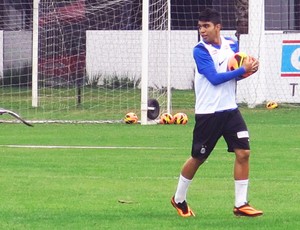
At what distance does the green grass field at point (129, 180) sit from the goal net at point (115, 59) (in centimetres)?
539

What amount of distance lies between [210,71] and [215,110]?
0.40m

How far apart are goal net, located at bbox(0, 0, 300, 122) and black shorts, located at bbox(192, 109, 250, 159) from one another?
1417 centimetres

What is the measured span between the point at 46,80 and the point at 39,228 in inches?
804

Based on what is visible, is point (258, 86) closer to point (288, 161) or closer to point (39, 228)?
point (288, 161)

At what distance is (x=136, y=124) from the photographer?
77.8 feet

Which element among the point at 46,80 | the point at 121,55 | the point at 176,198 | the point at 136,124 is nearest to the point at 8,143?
the point at 136,124

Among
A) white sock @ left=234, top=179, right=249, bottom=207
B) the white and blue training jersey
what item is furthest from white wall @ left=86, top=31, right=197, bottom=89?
white sock @ left=234, top=179, right=249, bottom=207

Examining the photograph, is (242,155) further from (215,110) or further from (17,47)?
(17,47)

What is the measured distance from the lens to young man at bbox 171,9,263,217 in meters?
10.2

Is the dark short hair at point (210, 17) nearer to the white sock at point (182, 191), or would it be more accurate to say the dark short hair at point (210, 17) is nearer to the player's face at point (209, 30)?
the player's face at point (209, 30)

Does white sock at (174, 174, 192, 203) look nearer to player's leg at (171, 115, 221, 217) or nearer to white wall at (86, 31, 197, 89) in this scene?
Result: player's leg at (171, 115, 221, 217)

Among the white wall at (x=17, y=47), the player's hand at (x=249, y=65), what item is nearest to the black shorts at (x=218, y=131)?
the player's hand at (x=249, y=65)

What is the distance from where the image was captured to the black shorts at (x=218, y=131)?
10312 mm

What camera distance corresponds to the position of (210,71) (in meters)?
10.2
